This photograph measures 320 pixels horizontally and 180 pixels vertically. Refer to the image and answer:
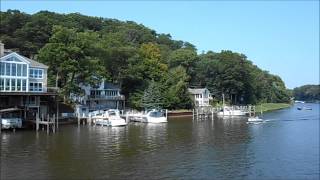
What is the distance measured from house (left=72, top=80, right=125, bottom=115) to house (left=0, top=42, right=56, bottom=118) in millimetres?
11990

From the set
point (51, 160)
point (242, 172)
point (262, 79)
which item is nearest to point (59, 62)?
point (51, 160)

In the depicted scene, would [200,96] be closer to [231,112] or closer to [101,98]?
[231,112]

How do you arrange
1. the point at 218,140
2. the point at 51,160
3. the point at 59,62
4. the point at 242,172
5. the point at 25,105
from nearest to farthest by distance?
the point at 242,172, the point at 51,160, the point at 218,140, the point at 25,105, the point at 59,62

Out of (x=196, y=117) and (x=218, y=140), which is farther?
(x=196, y=117)

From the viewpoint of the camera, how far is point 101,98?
91.8m

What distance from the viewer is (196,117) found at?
9644 centimetres

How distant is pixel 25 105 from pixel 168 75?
47.0 m

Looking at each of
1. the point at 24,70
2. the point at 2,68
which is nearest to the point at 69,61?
the point at 24,70

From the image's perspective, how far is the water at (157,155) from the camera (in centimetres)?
3241

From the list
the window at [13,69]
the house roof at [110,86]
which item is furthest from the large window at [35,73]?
the house roof at [110,86]

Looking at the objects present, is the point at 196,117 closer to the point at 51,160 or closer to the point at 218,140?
the point at 218,140

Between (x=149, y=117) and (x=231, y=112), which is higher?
(x=231, y=112)

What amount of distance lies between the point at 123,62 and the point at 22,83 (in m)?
36.4

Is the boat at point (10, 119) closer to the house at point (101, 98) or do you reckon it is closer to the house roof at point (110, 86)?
the house at point (101, 98)
